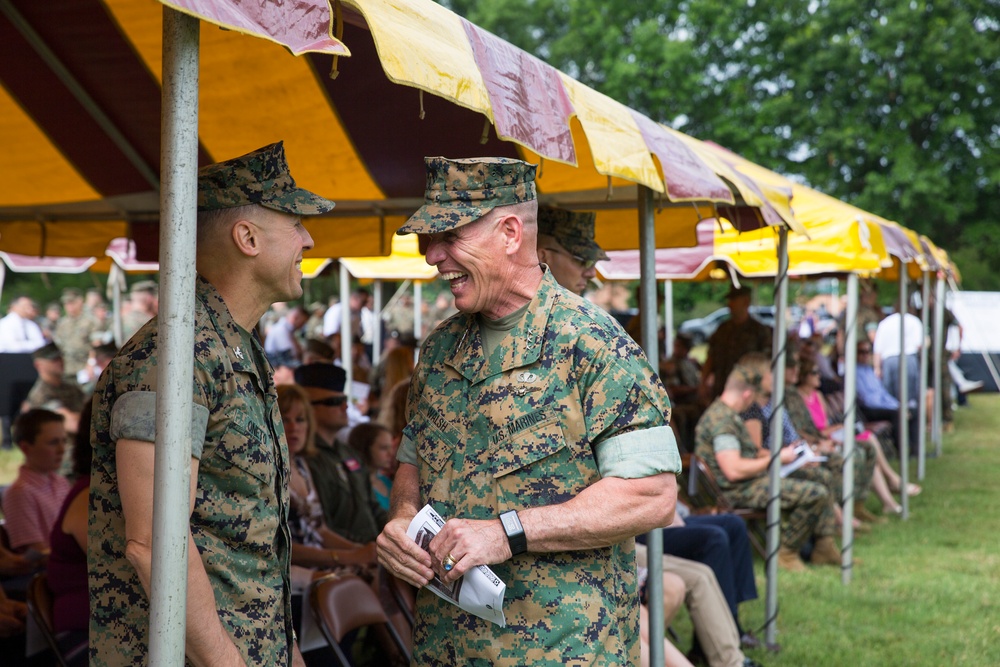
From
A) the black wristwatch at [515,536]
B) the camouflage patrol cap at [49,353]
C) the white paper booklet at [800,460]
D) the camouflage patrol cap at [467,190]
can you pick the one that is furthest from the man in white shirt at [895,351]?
the black wristwatch at [515,536]

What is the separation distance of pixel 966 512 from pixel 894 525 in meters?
1.12

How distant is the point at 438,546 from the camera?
2314 mm

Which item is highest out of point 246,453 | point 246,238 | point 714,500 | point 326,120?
point 326,120

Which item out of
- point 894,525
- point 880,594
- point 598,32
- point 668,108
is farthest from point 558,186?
point 598,32

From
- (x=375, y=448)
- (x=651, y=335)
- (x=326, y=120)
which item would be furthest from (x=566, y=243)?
(x=375, y=448)

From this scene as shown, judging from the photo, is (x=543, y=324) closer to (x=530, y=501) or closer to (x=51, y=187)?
(x=530, y=501)

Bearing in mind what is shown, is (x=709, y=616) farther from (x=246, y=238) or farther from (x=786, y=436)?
(x=246, y=238)

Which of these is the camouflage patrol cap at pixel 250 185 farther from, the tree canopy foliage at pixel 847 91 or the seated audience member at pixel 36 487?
the tree canopy foliage at pixel 847 91

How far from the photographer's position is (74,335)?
46.5 ft

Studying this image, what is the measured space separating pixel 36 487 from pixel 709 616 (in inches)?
137

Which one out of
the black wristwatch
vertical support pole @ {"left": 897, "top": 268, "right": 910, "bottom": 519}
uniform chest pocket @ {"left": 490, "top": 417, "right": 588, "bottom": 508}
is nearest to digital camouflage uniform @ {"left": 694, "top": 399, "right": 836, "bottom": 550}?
vertical support pole @ {"left": 897, "top": 268, "right": 910, "bottom": 519}

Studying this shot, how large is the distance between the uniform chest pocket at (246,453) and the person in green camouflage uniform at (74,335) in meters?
13.0


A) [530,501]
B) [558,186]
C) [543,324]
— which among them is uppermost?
[558,186]

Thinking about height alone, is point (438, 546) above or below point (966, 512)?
above
